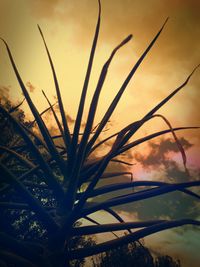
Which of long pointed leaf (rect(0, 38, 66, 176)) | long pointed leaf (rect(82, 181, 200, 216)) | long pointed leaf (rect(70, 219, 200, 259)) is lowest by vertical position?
long pointed leaf (rect(70, 219, 200, 259))

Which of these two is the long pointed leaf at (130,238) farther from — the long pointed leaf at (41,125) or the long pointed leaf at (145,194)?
the long pointed leaf at (41,125)

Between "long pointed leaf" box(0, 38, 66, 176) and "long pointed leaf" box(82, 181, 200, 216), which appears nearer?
"long pointed leaf" box(82, 181, 200, 216)

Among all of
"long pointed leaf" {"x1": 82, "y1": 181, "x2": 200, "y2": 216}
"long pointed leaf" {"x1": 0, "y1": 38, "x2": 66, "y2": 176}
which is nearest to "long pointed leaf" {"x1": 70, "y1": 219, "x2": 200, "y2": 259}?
"long pointed leaf" {"x1": 82, "y1": 181, "x2": 200, "y2": 216}

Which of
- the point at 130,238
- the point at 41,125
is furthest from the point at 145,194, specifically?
the point at 41,125

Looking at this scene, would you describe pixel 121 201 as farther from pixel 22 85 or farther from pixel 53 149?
pixel 22 85

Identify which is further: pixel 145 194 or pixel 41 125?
pixel 41 125

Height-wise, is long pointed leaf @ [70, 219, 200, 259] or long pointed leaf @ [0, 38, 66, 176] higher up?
long pointed leaf @ [0, 38, 66, 176]

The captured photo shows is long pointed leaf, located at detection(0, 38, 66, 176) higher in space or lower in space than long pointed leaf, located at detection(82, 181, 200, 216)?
higher

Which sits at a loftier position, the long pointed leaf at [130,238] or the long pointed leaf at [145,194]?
the long pointed leaf at [145,194]

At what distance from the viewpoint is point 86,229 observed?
178cm

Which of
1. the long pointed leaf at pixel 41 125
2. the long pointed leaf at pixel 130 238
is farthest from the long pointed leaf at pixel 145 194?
the long pointed leaf at pixel 41 125

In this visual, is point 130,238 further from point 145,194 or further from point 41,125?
point 41,125

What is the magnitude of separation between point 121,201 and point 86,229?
31 centimetres

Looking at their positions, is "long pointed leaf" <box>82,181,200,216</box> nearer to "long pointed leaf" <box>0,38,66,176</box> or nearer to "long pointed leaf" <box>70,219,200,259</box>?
"long pointed leaf" <box>70,219,200,259</box>
